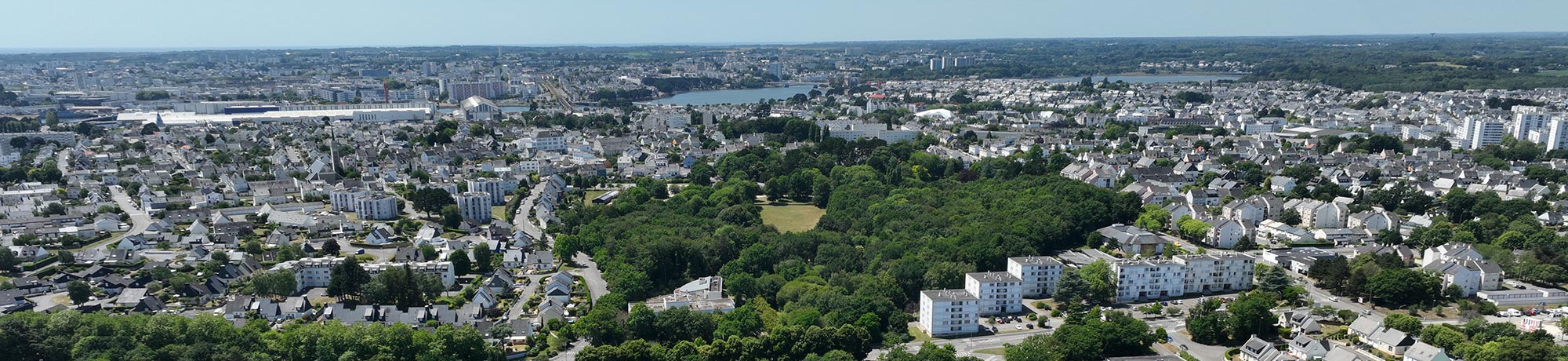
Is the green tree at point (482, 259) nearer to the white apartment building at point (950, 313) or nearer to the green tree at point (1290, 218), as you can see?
the white apartment building at point (950, 313)

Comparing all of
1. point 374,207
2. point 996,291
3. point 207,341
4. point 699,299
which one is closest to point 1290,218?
point 996,291

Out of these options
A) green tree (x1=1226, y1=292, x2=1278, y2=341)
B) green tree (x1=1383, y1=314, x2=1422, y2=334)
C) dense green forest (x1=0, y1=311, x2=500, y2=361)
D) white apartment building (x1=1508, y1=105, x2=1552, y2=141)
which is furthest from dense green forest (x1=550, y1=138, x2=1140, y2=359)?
white apartment building (x1=1508, y1=105, x2=1552, y2=141)

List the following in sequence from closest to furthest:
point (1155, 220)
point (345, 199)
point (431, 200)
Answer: point (1155, 220) < point (431, 200) < point (345, 199)

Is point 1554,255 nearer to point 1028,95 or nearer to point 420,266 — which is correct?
point 420,266

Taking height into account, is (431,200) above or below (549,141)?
above

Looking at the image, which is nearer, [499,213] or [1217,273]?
[1217,273]

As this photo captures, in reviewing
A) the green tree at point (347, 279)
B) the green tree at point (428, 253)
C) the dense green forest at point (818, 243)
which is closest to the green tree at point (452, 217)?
the dense green forest at point (818, 243)

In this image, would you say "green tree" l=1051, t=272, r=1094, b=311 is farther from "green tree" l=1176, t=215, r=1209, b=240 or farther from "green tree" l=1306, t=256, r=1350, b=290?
"green tree" l=1176, t=215, r=1209, b=240

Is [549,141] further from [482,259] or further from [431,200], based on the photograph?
[482,259]
